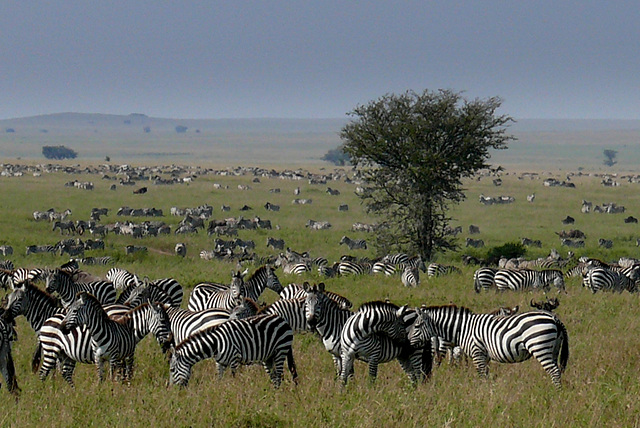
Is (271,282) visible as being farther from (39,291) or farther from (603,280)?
(603,280)

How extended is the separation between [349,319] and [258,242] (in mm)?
27438

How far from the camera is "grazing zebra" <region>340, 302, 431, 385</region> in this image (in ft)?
35.6

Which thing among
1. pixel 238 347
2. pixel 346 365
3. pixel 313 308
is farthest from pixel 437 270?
pixel 238 347

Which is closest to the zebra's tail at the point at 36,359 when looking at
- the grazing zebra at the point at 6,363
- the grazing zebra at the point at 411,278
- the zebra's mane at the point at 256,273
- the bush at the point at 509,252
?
the grazing zebra at the point at 6,363

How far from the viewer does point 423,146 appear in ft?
100

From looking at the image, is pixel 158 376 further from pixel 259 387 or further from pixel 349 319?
pixel 349 319

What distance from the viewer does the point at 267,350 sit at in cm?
1091

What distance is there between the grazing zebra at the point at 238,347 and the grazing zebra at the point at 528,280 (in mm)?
11366

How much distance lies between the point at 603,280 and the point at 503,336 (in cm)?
1099

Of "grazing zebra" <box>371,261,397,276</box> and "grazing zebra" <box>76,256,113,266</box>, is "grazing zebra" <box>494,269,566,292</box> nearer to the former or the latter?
"grazing zebra" <box>371,261,397,276</box>

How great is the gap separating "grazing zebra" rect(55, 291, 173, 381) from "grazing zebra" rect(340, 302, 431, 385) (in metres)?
2.75

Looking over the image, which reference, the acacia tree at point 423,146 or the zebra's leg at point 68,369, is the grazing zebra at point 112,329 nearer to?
the zebra's leg at point 68,369

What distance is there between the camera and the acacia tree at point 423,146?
30.4 meters

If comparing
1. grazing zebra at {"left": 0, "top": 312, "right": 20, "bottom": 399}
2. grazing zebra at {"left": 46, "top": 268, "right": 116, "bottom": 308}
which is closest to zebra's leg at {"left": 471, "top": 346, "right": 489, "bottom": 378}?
grazing zebra at {"left": 0, "top": 312, "right": 20, "bottom": 399}
